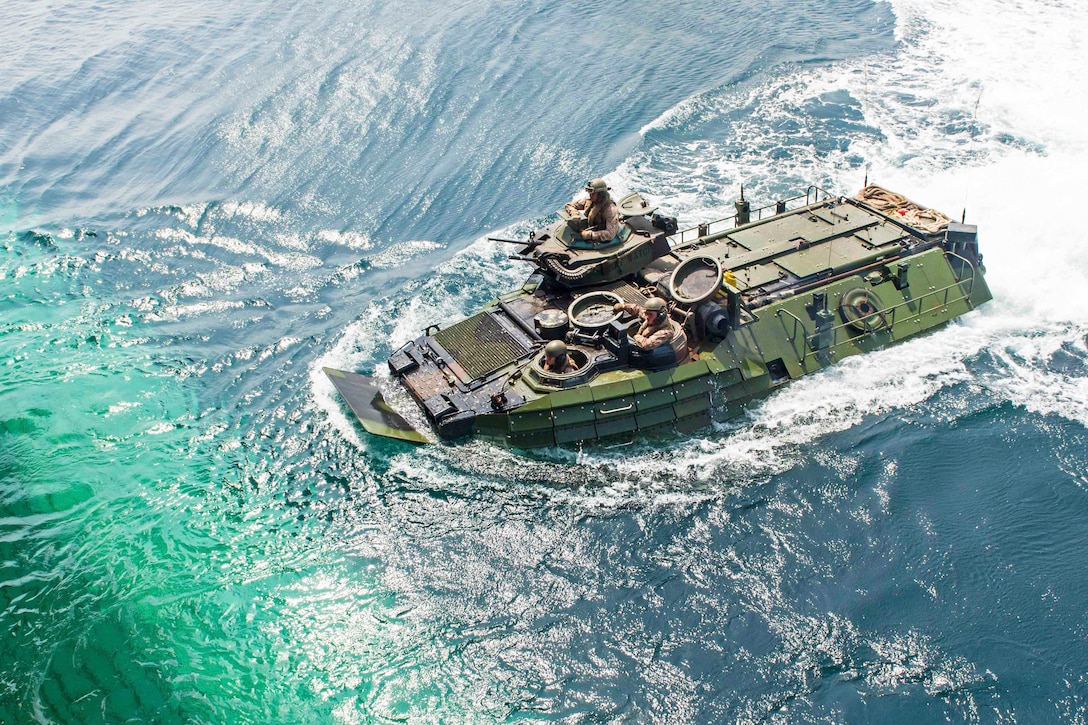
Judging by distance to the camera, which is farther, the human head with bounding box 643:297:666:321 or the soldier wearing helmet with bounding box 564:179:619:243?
the soldier wearing helmet with bounding box 564:179:619:243

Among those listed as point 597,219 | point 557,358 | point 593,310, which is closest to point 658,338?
point 593,310

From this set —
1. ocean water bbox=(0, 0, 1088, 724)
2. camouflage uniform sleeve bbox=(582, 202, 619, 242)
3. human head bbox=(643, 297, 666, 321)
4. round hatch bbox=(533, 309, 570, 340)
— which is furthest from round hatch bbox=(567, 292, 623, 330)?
ocean water bbox=(0, 0, 1088, 724)

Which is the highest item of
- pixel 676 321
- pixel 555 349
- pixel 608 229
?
pixel 608 229

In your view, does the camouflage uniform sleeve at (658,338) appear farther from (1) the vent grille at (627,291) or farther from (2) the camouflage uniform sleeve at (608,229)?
(2) the camouflage uniform sleeve at (608,229)

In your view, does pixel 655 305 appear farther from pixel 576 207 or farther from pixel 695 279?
pixel 576 207

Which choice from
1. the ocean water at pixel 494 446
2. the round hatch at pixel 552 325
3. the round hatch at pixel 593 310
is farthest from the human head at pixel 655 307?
the ocean water at pixel 494 446

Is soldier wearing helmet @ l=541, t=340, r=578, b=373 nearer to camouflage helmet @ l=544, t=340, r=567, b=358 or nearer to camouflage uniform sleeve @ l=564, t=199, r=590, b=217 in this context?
camouflage helmet @ l=544, t=340, r=567, b=358
